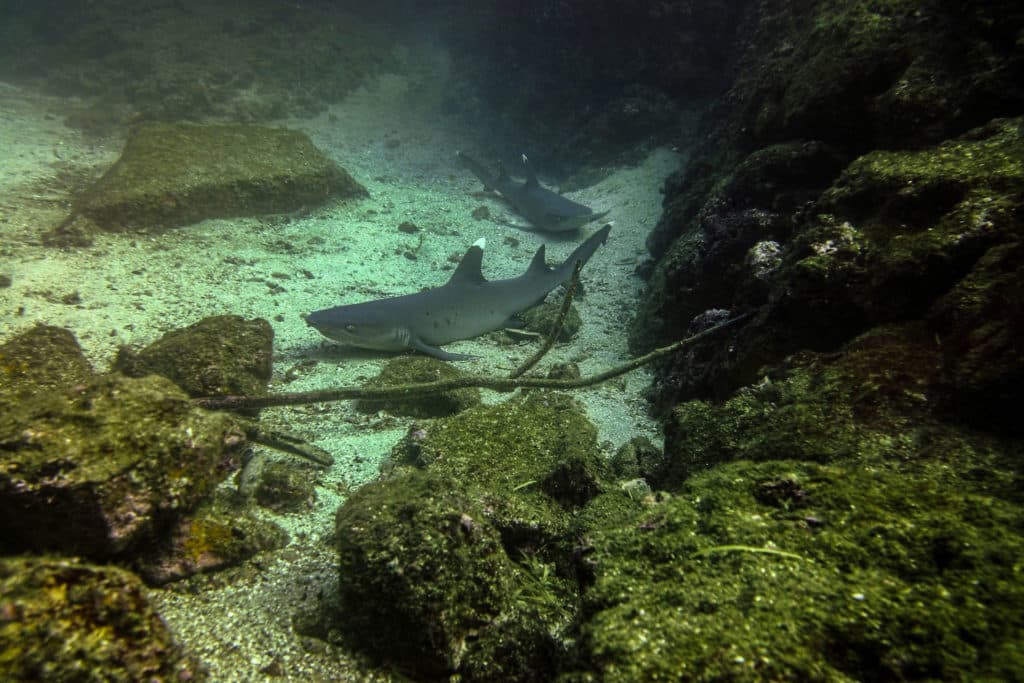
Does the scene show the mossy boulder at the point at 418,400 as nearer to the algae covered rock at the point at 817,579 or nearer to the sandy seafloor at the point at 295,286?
the sandy seafloor at the point at 295,286

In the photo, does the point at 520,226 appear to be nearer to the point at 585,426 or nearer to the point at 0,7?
the point at 585,426

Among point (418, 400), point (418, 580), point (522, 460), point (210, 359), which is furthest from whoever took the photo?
point (418, 400)

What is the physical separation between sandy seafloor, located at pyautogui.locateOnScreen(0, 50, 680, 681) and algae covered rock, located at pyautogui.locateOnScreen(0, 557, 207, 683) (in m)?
0.32

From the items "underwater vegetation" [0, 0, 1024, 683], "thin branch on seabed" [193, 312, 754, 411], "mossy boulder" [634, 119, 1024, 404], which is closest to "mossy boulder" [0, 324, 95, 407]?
"underwater vegetation" [0, 0, 1024, 683]

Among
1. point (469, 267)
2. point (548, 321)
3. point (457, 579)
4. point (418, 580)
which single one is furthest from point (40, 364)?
point (548, 321)

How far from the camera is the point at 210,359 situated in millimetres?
3887

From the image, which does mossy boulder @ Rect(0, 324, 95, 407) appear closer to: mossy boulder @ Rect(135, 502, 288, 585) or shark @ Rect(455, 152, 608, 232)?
mossy boulder @ Rect(135, 502, 288, 585)

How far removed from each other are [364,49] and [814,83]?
1831 cm

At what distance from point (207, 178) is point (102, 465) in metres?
7.35

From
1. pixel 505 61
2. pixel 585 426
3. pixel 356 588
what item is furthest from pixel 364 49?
pixel 356 588

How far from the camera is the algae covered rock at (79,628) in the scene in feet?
4.48

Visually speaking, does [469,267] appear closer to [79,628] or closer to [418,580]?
[418,580]

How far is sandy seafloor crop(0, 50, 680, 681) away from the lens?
2.21m

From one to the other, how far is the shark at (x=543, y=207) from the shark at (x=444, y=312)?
2.58 m
